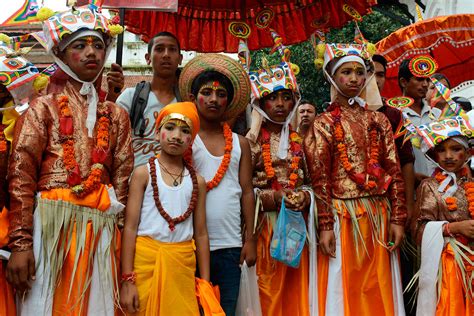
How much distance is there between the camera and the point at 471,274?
4270mm

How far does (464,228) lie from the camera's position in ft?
14.0

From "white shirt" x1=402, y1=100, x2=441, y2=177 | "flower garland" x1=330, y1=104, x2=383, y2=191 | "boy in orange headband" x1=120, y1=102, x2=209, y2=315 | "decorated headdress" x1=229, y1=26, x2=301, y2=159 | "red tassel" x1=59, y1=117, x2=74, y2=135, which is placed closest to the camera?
"boy in orange headband" x1=120, y1=102, x2=209, y2=315

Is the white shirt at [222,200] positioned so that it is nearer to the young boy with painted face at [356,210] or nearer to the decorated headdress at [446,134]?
the young boy with painted face at [356,210]

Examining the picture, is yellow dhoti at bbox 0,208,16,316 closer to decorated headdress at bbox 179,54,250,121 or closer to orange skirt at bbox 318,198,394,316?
decorated headdress at bbox 179,54,250,121

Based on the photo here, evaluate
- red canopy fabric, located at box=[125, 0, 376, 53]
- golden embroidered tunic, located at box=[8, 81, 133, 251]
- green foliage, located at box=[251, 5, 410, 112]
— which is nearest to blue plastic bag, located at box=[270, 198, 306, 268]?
golden embroidered tunic, located at box=[8, 81, 133, 251]

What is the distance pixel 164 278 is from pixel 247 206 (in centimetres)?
95

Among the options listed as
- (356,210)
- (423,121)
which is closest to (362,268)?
(356,210)

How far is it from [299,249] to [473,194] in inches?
54.3

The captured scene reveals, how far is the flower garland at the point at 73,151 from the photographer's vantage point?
11.9 feet

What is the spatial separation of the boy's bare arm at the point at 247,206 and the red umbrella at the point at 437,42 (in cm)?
344

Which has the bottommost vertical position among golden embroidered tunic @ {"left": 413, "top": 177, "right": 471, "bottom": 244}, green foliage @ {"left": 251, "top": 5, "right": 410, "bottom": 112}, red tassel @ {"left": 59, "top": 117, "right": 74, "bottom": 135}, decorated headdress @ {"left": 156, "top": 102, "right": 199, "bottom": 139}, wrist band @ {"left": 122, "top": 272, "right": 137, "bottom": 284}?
wrist band @ {"left": 122, "top": 272, "right": 137, "bottom": 284}

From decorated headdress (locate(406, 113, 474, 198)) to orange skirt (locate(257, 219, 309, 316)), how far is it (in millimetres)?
1200

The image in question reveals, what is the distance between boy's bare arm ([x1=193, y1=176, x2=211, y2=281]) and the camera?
3.86 meters

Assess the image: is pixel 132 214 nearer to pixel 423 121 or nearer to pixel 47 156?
pixel 47 156
